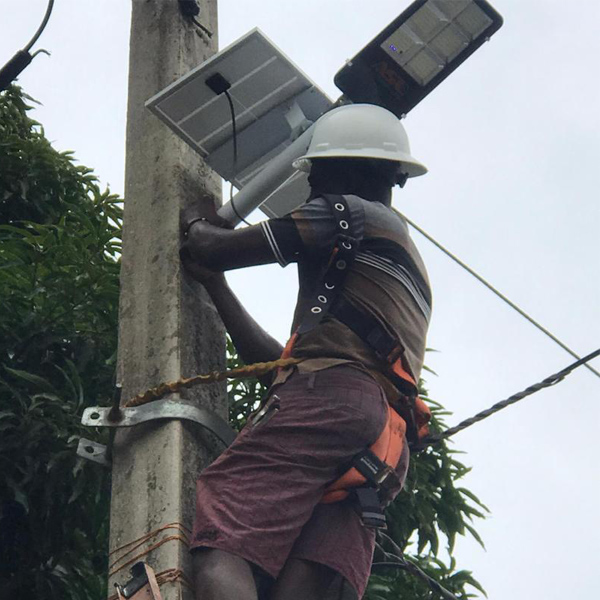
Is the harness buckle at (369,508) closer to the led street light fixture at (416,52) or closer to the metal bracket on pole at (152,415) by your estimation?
the metal bracket on pole at (152,415)

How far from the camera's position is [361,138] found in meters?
4.69

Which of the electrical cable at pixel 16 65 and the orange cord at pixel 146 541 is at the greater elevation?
the electrical cable at pixel 16 65

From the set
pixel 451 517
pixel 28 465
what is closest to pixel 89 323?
pixel 28 465

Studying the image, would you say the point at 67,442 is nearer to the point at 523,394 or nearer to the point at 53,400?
the point at 53,400

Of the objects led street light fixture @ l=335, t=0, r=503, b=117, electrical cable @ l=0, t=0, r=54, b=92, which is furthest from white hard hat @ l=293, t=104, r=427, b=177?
electrical cable @ l=0, t=0, r=54, b=92

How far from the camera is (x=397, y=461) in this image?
14.1ft

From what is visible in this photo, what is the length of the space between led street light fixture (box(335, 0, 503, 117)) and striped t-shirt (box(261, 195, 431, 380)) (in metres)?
0.60

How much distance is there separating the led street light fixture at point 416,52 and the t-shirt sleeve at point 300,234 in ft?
2.50

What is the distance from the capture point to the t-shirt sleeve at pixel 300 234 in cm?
436

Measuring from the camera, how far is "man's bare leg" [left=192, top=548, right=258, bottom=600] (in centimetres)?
380

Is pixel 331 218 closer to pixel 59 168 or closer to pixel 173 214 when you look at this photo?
pixel 173 214

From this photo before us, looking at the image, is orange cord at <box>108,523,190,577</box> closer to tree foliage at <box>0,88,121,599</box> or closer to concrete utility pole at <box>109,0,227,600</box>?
concrete utility pole at <box>109,0,227,600</box>

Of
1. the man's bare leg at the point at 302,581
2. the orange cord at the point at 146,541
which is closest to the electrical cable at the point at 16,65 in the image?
the orange cord at the point at 146,541

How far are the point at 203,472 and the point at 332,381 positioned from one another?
1.40ft
